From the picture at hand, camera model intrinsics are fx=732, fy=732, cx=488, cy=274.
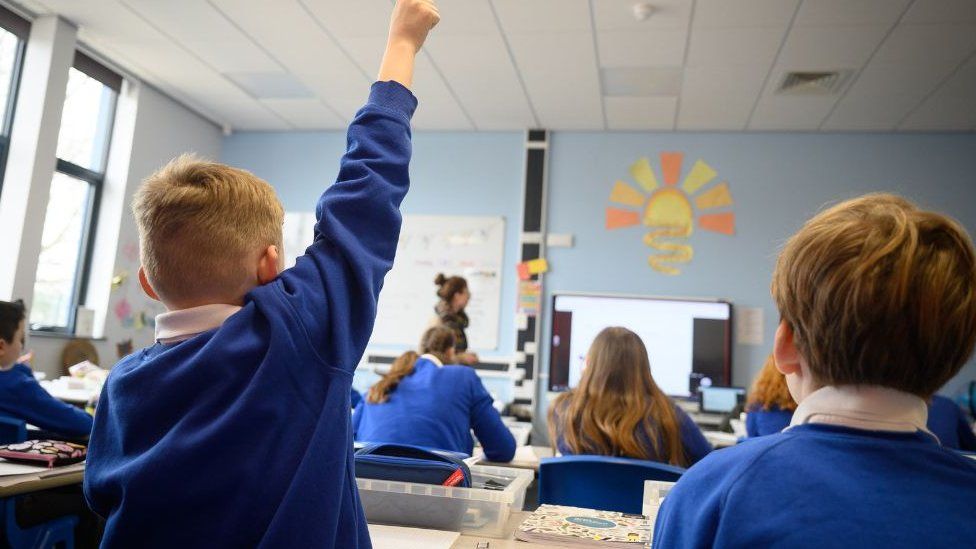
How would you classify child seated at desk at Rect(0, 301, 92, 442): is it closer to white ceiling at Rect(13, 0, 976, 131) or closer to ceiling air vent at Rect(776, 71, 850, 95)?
white ceiling at Rect(13, 0, 976, 131)

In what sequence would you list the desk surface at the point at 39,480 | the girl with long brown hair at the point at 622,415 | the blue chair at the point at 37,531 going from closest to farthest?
the desk surface at the point at 39,480, the blue chair at the point at 37,531, the girl with long brown hair at the point at 622,415

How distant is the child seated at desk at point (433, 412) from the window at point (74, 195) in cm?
291

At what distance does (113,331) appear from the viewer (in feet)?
16.3

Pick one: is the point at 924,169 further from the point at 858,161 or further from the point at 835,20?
the point at 835,20

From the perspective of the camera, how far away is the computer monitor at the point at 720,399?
4.67 meters

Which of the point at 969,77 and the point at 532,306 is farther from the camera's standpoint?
the point at 532,306

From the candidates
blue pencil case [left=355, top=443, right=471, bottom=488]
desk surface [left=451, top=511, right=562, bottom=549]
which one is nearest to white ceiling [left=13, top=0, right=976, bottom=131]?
blue pencil case [left=355, top=443, right=471, bottom=488]

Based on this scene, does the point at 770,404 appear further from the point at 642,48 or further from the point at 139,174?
the point at 139,174

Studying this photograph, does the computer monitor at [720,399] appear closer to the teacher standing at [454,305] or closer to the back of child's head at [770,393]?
the teacher standing at [454,305]

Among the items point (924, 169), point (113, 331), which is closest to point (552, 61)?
point (924, 169)

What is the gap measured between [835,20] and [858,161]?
1778 mm

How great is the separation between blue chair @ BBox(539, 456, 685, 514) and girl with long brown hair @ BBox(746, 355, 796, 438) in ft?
2.98

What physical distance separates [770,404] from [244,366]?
2.40 m

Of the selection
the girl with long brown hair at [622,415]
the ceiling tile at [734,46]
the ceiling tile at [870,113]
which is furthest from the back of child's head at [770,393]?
the ceiling tile at [870,113]
